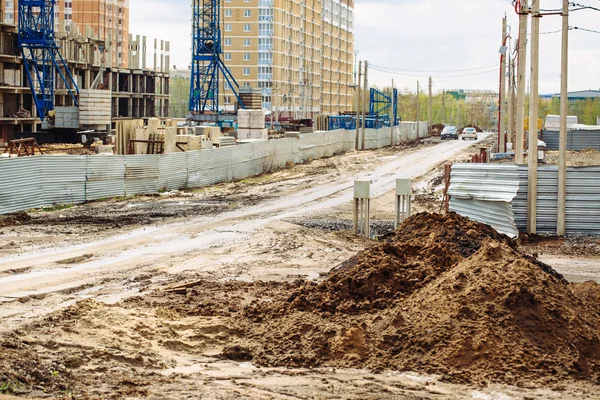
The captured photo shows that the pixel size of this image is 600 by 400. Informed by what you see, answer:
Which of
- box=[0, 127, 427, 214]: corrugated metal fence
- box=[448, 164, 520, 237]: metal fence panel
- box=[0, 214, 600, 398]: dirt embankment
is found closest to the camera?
box=[0, 214, 600, 398]: dirt embankment

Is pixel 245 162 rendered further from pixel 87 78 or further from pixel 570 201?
pixel 87 78

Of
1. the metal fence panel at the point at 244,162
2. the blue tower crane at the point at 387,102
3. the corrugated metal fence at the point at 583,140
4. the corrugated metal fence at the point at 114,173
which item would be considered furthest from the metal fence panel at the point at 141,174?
the blue tower crane at the point at 387,102

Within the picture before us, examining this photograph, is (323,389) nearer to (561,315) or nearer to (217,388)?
(217,388)

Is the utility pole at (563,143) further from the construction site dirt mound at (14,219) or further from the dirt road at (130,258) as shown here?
the construction site dirt mound at (14,219)

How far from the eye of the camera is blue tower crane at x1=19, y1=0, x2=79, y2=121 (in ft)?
218

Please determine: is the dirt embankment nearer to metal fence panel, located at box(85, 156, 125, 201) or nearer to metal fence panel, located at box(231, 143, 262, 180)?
metal fence panel, located at box(85, 156, 125, 201)

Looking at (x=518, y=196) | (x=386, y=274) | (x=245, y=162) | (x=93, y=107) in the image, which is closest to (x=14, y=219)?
(x=518, y=196)

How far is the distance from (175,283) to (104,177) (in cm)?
1581

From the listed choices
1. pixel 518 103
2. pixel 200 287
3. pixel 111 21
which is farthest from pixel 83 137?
pixel 111 21

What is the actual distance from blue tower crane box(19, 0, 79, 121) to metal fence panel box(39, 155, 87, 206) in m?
37.7

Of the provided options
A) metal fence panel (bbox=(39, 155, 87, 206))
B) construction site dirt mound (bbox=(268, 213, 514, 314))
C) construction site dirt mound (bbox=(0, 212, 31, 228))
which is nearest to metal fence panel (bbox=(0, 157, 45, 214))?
→ metal fence panel (bbox=(39, 155, 87, 206))

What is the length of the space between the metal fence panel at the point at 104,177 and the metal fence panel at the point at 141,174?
0.30 m

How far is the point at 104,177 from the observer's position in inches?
1280

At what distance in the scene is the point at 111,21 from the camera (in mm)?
134125
